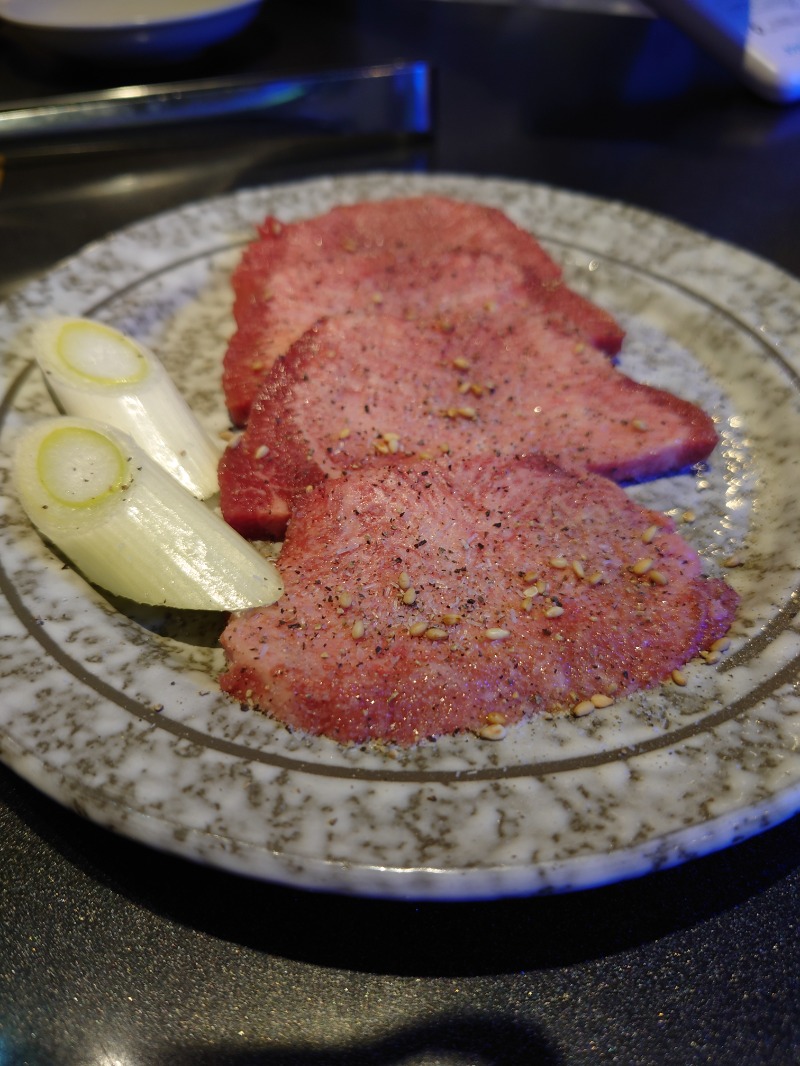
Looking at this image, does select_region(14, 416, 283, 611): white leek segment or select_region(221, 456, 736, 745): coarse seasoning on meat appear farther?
select_region(14, 416, 283, 611): white leek segment

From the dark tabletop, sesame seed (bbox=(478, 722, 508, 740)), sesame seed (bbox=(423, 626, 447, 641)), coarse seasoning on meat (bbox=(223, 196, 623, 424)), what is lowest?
the dark tabletop

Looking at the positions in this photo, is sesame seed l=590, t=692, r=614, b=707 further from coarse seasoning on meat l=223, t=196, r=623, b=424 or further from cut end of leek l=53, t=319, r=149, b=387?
cut end of leek l=53, t=319, r=149, b=387

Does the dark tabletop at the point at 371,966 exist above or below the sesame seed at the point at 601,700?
below

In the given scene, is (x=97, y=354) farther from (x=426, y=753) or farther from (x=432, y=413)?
(x=426, y=753)

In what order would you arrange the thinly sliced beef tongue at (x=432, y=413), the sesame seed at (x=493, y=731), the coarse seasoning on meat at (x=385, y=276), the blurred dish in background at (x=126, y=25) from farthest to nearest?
1. the blurred dish in background at (x=126, y=25)
2. the coarse seasoning on meat at (x=385, y=276)
3. the thinly sliced beef tongue at (x=432, y=413)
4. the sesame seed at (x=493, y=731)

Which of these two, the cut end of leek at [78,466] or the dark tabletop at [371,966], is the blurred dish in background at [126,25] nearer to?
the cut end of leek at [78,466]

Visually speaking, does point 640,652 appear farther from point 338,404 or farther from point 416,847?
point 338,404

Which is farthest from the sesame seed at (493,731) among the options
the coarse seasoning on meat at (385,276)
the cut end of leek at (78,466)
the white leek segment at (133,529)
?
the coarse seasoning on meat at (385,276)

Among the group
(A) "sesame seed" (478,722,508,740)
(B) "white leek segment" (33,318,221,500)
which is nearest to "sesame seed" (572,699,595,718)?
(A) "sesame seed" (478,722,508,740)
